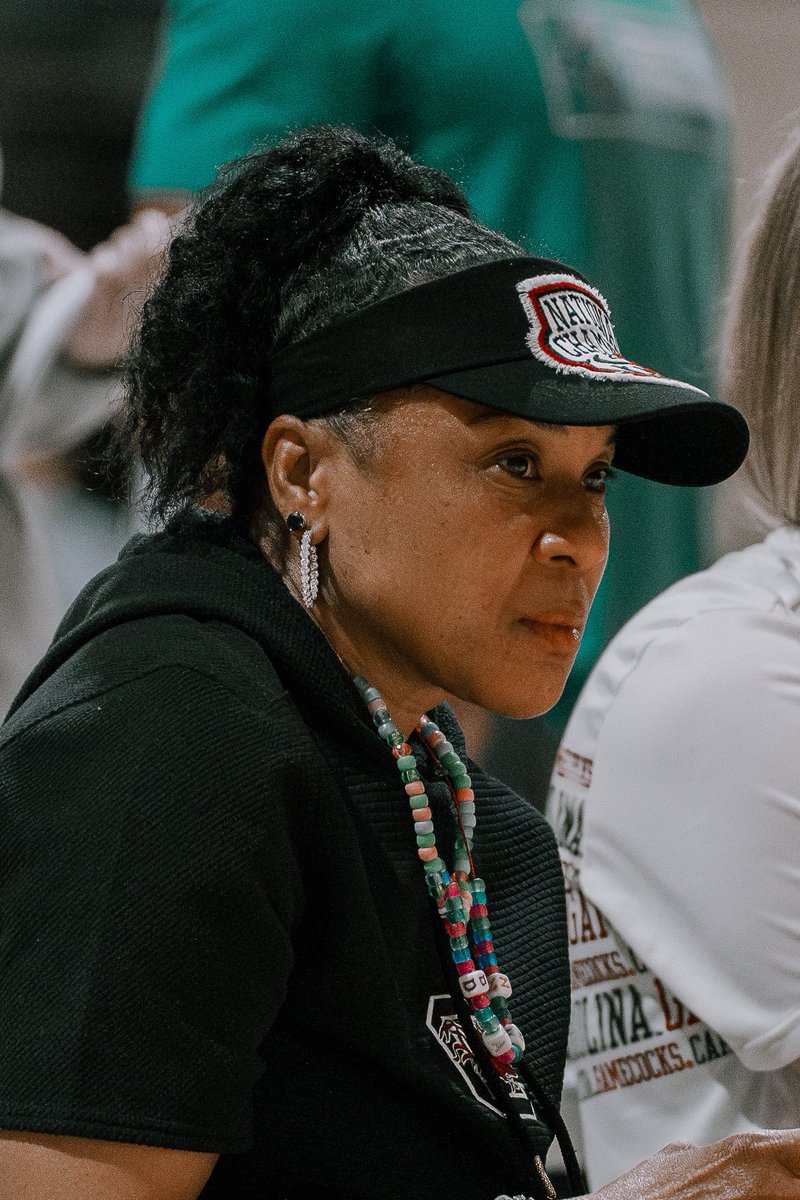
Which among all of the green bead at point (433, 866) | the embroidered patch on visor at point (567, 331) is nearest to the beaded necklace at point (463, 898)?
the green bead at point (433, 866)

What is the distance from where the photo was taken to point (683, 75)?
183cm

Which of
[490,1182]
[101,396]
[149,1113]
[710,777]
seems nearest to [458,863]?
[490,1182]

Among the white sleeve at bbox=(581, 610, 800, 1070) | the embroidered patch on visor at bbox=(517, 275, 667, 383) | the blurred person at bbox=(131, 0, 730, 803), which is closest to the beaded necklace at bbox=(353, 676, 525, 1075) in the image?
the embroidered patch on visor at bbox=(517, 275, 667, 383)

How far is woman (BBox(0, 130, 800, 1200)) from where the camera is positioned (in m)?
0.79

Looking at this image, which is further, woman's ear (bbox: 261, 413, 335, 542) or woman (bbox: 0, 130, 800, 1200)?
woman's ear (bbox: 261, 413, 335, 542)

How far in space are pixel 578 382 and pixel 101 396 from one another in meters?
0.78

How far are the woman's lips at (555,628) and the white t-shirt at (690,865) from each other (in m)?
0.48

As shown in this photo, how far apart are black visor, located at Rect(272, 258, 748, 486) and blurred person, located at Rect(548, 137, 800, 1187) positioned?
534 millimetres

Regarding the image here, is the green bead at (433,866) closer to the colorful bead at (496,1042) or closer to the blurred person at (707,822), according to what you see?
the colorful bead at (496,1042)

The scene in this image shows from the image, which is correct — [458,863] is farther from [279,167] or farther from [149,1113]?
[279,167]

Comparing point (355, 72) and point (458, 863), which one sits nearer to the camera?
point (458, 863)

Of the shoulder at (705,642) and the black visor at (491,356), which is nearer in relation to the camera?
the black visor at (491,356)

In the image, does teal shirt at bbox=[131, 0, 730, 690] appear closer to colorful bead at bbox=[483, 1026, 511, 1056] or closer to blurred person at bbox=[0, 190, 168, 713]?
blurred person at bbox=[0, 190, 168, 713]

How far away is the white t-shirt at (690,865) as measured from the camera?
137 centimetres
